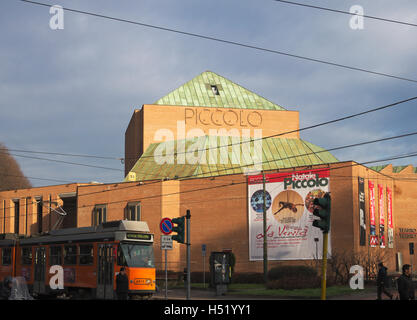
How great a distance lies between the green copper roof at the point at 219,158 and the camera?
2164 inches

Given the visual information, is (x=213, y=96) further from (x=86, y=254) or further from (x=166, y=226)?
(x=166, y=226)

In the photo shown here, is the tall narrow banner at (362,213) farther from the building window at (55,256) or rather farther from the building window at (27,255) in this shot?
the building window at (27,255)

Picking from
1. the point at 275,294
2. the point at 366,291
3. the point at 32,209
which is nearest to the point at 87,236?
the point at 275,294

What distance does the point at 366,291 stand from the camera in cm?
3341

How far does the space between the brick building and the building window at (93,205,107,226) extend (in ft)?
0.31

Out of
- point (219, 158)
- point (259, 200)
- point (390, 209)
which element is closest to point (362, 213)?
point (259, 200)

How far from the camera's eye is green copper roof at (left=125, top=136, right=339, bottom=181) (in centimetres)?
5497

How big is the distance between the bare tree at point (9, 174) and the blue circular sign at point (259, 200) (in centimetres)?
7410

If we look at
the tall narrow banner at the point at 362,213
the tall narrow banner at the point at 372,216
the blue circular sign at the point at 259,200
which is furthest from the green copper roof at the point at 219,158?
the tall narrow banner at the point at 362,213

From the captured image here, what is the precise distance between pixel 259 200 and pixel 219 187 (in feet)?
13.3

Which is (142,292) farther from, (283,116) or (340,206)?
(283,116)

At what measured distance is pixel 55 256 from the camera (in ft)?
98.9
